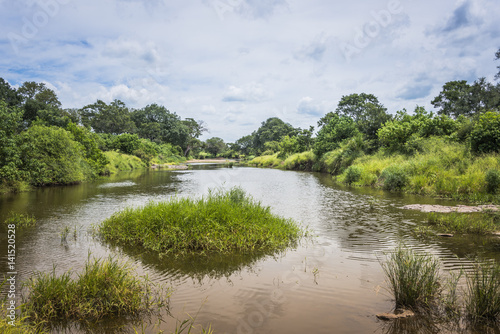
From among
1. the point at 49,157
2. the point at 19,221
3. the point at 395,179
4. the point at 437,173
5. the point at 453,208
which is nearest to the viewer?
the point at 19,221

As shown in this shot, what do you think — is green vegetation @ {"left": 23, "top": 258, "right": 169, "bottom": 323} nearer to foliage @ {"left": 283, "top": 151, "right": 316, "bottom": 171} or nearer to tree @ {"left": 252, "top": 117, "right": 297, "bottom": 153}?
foliage @ {"left": 283, "top": 151, "right": 316, "bottom": 171}

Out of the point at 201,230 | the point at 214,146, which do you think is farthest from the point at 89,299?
the point at 214,146

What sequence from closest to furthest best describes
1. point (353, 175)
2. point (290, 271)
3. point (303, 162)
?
point (290, 271)
point (353, 175)
point (303, 162)

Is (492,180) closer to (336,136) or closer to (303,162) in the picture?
(336,136)

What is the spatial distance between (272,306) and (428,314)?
246 centimetres

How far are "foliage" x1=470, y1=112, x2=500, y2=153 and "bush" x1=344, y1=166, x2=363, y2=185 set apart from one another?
8.07m

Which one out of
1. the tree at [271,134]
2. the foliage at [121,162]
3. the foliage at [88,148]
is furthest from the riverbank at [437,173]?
the tree at [271,134]

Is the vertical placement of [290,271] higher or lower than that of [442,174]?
lower

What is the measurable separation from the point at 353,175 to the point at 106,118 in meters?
58.7

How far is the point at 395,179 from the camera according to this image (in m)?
20.0

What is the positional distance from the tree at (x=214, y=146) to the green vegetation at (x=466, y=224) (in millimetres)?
99841

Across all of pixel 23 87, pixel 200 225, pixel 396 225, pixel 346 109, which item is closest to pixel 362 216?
pixel 396 225

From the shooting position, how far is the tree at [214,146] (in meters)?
109

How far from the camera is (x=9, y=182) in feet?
59.2
